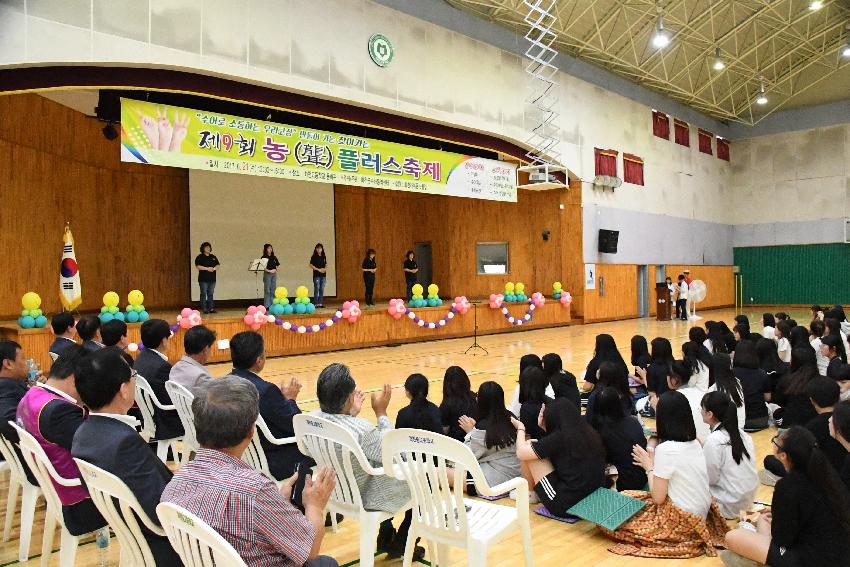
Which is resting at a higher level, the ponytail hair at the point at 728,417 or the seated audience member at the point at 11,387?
the seated audience member at the point at 11,387

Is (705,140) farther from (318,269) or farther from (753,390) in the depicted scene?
(753,390)

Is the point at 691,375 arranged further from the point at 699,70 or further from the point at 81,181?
the point at 699,70

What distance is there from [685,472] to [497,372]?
219 inches

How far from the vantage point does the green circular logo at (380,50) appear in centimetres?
1062

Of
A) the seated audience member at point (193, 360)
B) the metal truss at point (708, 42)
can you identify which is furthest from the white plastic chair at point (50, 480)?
the metal truss at point (708, 42)

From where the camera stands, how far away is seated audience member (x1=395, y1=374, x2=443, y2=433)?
129 inches

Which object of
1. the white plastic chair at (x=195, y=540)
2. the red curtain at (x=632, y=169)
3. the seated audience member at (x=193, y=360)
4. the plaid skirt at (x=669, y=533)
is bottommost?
the plaid skirt at (x=669, y=533)

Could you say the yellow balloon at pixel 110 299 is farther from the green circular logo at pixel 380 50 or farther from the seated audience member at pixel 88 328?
the green circular logo at pixel 380 50

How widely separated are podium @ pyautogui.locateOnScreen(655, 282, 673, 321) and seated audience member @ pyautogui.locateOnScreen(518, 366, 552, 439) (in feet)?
44.1

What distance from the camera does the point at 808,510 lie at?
2.21 m

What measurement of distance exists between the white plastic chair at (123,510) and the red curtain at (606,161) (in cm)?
1509

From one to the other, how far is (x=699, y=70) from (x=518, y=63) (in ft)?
22.8

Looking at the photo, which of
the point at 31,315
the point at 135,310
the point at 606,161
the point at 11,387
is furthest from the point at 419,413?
the point at 606,161

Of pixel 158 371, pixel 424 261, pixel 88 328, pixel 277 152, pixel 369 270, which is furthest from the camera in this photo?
pixel 424 261
